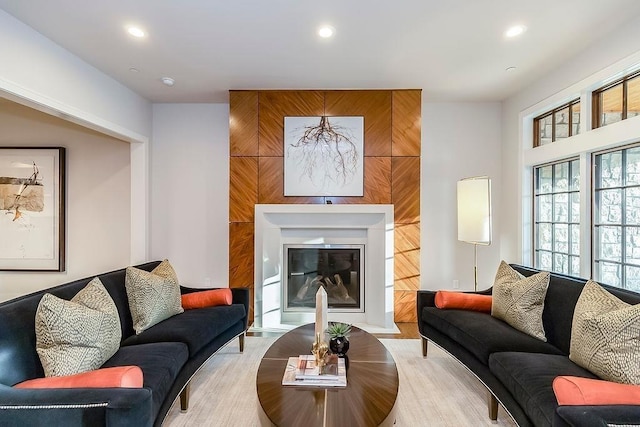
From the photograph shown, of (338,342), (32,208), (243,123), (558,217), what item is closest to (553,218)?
(558,217)

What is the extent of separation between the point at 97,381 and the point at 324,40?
2.80 m

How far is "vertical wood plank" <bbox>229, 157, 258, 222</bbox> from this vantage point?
397cm

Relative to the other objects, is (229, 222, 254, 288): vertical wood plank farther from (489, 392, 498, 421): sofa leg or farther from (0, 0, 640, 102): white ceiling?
(489, 392, 498, 421): sofa leg

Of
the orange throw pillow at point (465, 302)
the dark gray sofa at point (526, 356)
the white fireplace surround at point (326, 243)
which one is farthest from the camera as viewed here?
the white fireplace surround at point (326, 243)

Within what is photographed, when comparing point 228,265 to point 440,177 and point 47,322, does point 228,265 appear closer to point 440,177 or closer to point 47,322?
point 47,322

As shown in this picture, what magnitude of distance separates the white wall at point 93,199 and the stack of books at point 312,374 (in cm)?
336

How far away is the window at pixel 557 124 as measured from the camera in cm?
326

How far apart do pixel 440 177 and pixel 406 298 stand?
1.65 metres

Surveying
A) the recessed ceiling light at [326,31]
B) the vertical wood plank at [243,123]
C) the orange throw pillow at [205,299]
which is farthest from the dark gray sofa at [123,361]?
the recessed ceiling light at [326,31]

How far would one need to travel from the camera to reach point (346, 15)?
244 centimetres

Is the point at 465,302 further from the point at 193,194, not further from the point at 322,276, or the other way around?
the point at 193,194

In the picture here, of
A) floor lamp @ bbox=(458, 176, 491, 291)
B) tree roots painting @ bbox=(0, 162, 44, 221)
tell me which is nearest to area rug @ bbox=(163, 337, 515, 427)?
floor lamp @ bbox=(458, 176, 491, 291)

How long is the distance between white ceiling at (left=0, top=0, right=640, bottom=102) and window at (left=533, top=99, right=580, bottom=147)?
45 cm

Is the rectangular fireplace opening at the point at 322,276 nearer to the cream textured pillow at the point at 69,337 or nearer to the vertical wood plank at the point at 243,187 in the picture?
the vertical wood plank at the point at 243,187
